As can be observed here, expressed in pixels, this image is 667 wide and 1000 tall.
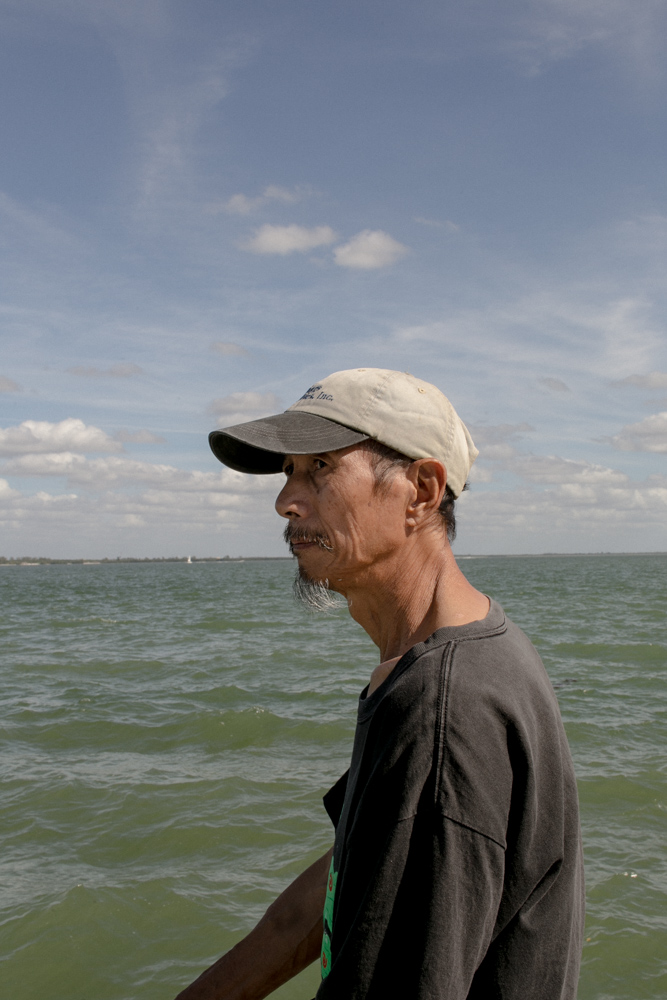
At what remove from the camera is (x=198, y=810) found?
7.18 m

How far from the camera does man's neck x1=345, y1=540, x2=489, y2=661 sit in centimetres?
170

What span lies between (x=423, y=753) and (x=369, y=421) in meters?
0.75

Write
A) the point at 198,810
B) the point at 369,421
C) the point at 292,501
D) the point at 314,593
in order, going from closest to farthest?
the point at 369,421 → the point at 292,501 → the point at 314,593 → the point at 198,810

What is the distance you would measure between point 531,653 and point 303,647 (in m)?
18.7

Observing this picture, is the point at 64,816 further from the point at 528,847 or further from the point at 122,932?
the point at 528,847

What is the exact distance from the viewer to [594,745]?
9141 mm

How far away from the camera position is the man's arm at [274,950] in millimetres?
1882

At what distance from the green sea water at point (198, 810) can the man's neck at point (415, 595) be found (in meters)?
3.66

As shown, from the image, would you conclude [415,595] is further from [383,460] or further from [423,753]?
[423,753]

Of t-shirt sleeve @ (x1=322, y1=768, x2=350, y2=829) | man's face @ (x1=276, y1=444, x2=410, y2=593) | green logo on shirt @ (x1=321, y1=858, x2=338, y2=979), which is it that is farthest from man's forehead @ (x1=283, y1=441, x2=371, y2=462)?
green logo on shirt @ (x1=321, y1=858, x2=338, y2=979)

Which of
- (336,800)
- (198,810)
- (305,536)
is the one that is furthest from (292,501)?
(198,810)

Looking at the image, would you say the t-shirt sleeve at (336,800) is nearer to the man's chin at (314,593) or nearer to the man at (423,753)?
the man at (423,753)

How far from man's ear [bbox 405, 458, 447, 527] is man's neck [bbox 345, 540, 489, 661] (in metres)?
0.08

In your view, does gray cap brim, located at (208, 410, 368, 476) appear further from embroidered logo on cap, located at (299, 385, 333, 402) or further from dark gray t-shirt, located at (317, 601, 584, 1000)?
dark gray t-shirt, located at (317, 601, 584, 1000)
